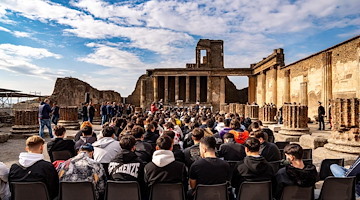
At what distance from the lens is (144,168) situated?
143 inches

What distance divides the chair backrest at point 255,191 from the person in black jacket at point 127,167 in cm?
148

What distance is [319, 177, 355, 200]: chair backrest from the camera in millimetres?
3459

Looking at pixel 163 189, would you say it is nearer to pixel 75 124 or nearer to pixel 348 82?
pixel 75 124

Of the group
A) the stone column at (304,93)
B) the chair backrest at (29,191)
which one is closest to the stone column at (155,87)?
the stone column at (304,93)

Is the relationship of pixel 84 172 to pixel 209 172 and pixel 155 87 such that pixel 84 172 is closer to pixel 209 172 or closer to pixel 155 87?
pixel 209 172

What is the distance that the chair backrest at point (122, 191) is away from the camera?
3.23 meters

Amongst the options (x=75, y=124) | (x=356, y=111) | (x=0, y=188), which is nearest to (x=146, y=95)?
(x=75, y=124)

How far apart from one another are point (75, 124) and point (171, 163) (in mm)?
13518

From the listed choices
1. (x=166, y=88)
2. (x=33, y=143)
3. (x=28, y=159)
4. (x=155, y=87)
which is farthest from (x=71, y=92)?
(x=28, y=159)

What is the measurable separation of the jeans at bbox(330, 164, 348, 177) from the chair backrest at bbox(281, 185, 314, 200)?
1.25 meters

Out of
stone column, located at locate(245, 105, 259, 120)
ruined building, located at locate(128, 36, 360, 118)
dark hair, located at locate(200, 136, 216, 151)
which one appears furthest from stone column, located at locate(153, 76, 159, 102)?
dark hair, located at locate(200, 136, 216, 151)

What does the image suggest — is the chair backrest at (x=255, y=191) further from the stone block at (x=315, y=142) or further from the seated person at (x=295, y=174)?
the stone block at (x=315, y=142)

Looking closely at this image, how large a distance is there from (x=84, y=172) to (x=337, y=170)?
4.23 meters

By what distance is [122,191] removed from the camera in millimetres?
3254
